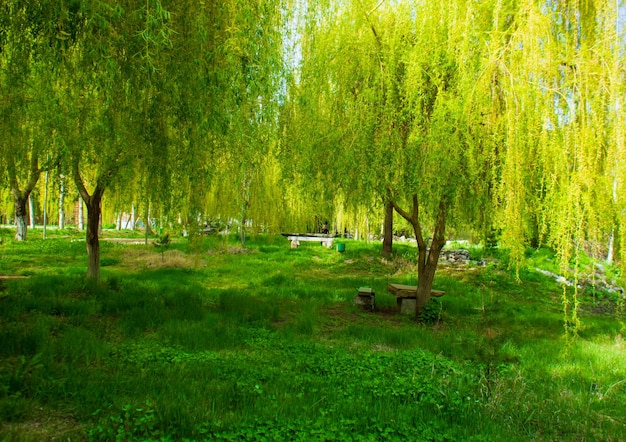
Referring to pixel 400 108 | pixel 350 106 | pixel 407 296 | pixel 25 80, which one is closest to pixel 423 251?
pixel 407 296

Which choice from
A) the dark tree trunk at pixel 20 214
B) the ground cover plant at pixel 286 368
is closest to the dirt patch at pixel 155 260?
Result: the ground cover plant at pixel 286 368

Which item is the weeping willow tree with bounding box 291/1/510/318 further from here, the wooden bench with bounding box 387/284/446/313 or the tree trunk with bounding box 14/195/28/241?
the tree trunk with bounding box 14/195/28/241

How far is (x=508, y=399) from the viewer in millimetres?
3404

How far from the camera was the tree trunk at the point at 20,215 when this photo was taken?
48.5ft

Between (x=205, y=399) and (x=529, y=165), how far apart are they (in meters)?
4.38

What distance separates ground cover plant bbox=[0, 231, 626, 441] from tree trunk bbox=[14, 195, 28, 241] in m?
9.09

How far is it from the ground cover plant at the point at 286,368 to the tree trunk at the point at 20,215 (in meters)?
9.09

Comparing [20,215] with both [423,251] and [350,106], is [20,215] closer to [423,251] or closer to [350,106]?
[350,106]

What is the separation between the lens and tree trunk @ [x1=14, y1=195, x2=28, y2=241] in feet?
48.5

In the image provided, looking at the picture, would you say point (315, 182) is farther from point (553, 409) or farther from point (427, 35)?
point (553, 409)

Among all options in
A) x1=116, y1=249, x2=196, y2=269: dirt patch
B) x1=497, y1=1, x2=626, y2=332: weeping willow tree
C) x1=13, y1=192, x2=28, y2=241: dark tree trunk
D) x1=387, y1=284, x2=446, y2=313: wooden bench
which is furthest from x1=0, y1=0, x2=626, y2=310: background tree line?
x1=13, y1=192, x2=28, y2=241: dark tree trunk

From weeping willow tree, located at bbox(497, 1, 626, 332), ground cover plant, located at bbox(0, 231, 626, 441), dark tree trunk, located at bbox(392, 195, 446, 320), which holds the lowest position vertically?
ground cover plant, located at bbox(0, 231, 626, 441)

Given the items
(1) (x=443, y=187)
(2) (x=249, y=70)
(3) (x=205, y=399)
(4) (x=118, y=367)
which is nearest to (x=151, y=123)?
(2) (x=249, y=70)

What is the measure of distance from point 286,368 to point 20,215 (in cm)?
1634
